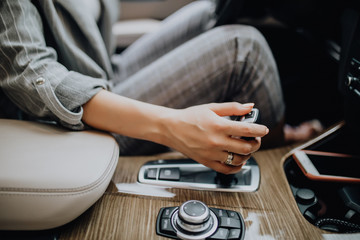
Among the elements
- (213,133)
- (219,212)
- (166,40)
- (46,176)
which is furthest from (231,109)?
(166,40)

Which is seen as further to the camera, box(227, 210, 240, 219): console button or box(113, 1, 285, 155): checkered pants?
box(113, 1, 285, 155): checkered pants

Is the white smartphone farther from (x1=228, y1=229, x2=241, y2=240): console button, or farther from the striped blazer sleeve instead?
the striped blazer sleeve

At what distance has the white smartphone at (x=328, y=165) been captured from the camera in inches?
20.2

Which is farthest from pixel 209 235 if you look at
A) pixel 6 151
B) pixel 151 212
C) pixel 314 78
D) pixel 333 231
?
pixel 314 78

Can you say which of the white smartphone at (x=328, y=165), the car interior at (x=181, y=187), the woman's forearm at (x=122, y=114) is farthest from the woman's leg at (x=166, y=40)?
the white smartphone at (x=328, y=165)

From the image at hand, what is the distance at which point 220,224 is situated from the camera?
43cm

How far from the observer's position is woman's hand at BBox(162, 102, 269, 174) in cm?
44

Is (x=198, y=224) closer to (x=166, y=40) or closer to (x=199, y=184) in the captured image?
(x=199, y=184)

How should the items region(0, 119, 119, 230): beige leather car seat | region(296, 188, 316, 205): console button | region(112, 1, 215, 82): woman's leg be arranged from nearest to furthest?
region(0, 119, 119, 230): beige leather car seat, region(296, 188, 316, 205): console button, region(112, 1, 215, 82): woman's leg

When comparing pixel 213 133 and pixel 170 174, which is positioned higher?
A: pixel 213 133

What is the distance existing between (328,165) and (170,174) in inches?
11.6

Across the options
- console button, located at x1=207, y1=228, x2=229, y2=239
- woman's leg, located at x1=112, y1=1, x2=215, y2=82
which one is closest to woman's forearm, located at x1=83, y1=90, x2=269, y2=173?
console button, located at x1=207, y1=228, x2=229, y2=239

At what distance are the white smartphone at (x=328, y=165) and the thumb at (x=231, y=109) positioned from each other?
0.17 metres

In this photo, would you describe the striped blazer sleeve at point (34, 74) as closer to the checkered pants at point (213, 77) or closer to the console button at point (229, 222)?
the checkered pants at point (213, 77)
